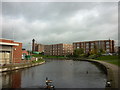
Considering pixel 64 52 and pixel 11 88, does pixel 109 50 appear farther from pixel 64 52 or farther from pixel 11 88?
pixel 11 88

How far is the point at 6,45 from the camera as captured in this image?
27.1 m

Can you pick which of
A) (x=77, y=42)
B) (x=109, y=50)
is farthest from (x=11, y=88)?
(x=77, y=42)

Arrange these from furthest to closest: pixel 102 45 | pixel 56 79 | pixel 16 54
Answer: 1. pixel 102 45
2. pixel 16 54
3. pixel 56 79

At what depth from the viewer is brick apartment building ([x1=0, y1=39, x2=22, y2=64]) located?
1035 inches

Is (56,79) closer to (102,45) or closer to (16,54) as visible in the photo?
Result: (16,54)

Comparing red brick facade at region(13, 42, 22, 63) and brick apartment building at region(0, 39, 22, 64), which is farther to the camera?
red brick facade at region(13, 42, 22, 63)

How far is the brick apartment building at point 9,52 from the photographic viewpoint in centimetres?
2628

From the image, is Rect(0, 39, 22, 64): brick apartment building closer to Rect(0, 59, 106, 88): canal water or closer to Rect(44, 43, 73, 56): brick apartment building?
Rect(0, 59, 106, 88): canal water

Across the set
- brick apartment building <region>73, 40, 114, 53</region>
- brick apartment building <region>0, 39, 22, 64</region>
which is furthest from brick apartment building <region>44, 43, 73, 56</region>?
brick apartment building <region>0, 39, 22, 64</region>

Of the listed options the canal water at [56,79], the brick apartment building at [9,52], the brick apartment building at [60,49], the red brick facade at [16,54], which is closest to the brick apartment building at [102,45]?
the brick apartment building at [60,49]

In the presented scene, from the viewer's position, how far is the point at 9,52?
93.2 feet

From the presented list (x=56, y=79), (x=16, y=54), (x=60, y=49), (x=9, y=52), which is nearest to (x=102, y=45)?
(x=60, y=49)

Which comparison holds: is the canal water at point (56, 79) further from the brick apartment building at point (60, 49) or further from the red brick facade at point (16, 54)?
the brick apartment building at point (60, 49)

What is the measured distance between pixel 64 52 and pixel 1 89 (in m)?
126
